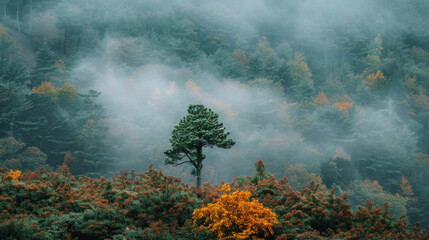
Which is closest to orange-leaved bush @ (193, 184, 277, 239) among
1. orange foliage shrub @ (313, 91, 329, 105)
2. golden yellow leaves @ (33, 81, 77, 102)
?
golden yellow leaves @ (33, 81, 77, 102)

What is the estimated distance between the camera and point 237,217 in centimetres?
955

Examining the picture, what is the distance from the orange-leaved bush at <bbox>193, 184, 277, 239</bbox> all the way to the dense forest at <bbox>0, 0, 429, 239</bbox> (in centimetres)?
12

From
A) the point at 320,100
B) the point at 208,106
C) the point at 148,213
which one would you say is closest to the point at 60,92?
the point at 208,106

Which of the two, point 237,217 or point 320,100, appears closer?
point 237,217

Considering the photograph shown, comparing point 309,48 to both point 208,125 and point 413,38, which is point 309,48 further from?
point 208,125

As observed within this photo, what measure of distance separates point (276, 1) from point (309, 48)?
32.9 metres

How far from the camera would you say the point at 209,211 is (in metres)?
9.74

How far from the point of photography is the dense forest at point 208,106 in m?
11.0

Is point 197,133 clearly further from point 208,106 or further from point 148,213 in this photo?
point 208,106

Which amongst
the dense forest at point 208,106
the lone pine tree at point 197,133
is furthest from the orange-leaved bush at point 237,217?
the lone pine tree at point 197,133

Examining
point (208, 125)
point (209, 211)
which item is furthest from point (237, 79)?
point (209, 211)

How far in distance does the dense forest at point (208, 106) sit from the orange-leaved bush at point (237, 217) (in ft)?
0.39

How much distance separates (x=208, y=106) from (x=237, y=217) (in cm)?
6589

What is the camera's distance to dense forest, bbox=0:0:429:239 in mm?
10984
